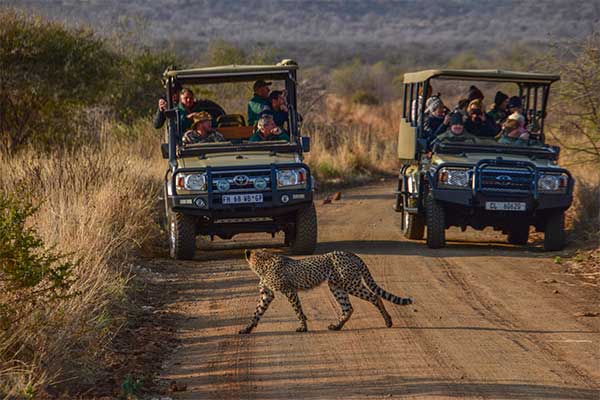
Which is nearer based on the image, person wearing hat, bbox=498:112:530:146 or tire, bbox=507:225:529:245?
person wearing hat, bbox=498:112:530:146

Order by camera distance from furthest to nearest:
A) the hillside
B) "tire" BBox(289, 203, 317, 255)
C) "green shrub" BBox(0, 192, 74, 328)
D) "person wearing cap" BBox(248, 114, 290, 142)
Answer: the hillside < "person wearing cap" BBox(248, 114, 290, 142) < "tire" BBox(289, 203, 317, 255) < "green shrub" BBox(0, 192, 74, 328)

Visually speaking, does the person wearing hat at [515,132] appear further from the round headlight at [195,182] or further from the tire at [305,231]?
the round headlight at [195,182]

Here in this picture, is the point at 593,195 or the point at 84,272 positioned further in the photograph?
the point at 593,195

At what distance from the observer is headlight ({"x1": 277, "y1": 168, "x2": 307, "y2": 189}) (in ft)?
38.3

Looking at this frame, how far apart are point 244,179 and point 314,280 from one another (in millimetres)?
3471

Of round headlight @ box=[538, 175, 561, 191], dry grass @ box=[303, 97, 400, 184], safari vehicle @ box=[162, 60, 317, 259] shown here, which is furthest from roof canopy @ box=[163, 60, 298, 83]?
dry grass @ box=[303, 97, 400, 184]

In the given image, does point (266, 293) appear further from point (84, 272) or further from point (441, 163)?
point (441, 163)

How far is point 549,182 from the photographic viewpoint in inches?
483

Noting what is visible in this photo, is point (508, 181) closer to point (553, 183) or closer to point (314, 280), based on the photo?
point (553, 183)

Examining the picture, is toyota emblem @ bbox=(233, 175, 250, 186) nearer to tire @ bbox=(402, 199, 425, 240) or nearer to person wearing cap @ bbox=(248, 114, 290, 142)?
person wearing cap @ bbox=(248, 114, 290, 142)

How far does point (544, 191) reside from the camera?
40.1 feet

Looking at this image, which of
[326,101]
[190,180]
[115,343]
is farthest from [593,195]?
[326,101]

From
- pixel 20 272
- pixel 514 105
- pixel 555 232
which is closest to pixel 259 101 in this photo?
pixel 514 105

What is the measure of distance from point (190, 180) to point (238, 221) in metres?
0.83
